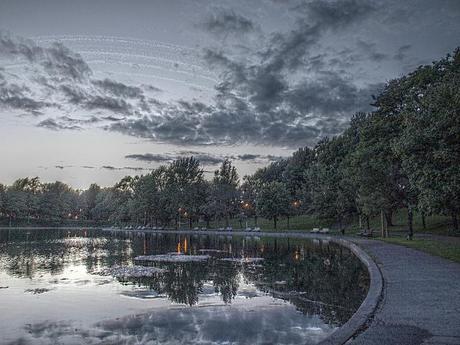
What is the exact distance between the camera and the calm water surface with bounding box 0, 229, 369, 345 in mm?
13336

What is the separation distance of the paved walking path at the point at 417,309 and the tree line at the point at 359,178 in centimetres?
669

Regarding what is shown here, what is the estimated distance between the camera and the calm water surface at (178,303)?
1334 cm

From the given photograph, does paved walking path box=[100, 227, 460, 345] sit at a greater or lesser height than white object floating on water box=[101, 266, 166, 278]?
greater

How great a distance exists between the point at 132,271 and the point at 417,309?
19666 millimetres

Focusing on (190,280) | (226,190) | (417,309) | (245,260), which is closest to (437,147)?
(417,309)

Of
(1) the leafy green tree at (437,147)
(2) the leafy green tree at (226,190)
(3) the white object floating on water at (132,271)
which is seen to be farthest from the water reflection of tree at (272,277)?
(2) the leafy green tree at (226,190)

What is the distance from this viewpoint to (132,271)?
2820cm

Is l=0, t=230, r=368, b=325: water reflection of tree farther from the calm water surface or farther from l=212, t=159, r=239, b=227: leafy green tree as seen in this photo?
l=212, t=159, r=239, b=227: leafy green tree

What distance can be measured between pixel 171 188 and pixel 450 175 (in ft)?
353

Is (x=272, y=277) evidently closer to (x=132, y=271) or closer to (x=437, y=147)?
(x=132, y=271)

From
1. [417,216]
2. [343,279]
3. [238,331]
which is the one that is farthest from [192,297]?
[417,216]

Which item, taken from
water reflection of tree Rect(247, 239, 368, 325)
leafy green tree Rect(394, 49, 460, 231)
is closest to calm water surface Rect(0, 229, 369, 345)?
water reflection of tree Rect(247, 239, 368, 325)

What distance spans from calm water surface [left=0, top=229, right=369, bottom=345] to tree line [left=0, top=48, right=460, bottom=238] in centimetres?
831

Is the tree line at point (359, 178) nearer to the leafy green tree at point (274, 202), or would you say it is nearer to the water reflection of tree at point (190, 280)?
the leafy green tree at point (274, 202)
